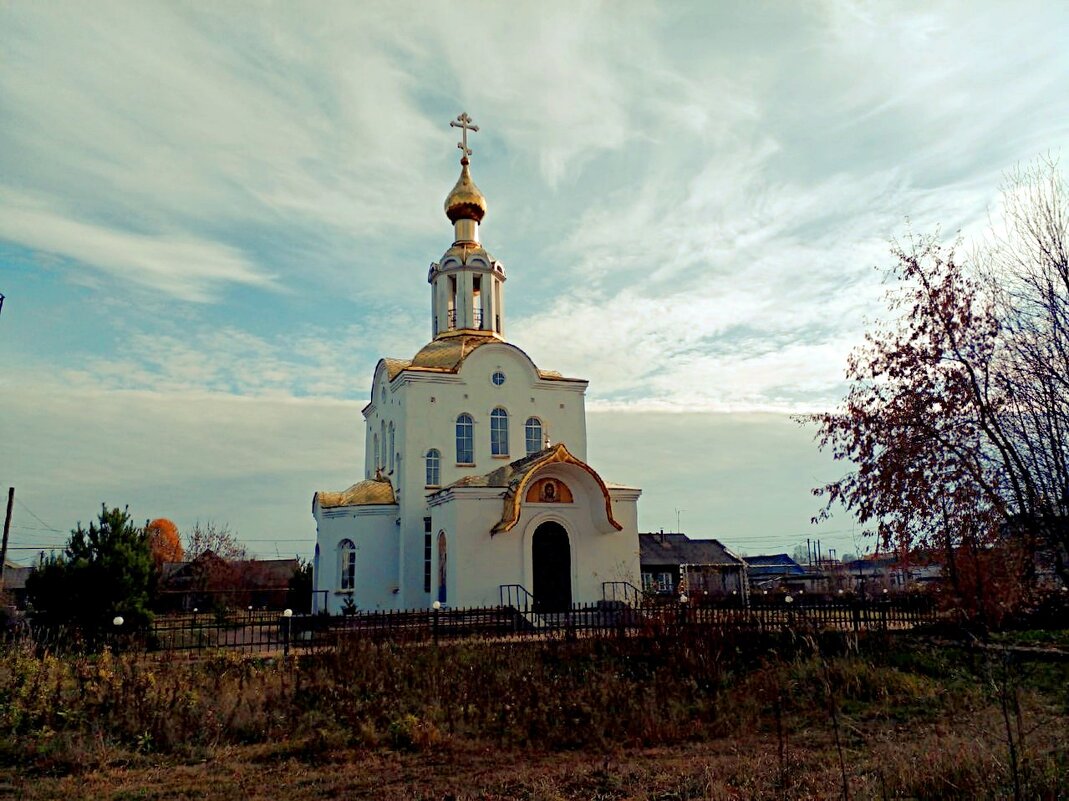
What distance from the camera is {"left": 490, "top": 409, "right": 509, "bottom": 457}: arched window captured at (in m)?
24.0

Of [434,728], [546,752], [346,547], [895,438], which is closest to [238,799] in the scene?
[434,728]

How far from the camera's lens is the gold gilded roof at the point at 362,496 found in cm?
2305

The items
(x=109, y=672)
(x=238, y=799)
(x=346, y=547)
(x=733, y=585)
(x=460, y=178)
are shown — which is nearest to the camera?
(x=238, y=799)

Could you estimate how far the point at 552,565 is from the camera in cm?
2061

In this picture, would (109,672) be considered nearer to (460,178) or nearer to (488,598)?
(488,598)

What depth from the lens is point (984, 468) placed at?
8617mm

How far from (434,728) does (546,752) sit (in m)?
1.28

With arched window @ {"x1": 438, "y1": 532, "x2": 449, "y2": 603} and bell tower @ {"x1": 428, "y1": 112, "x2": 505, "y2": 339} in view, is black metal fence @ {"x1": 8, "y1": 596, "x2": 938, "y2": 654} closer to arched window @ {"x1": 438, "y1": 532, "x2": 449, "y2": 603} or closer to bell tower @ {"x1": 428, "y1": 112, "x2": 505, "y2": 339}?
arched window @ {"x1": 438, "y1": 532, "x2": 449, "y2": 603}

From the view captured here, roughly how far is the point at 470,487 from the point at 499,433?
414 cm

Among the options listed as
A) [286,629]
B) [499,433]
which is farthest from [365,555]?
[286,629]

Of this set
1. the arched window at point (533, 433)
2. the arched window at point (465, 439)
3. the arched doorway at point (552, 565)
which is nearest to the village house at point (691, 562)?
the arched window at point (533, 433)

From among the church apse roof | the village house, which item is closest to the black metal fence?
the church apse roof

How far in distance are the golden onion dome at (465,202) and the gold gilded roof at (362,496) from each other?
1003cm

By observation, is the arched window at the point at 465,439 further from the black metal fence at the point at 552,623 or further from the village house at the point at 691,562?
the village house at the point at 691,562
